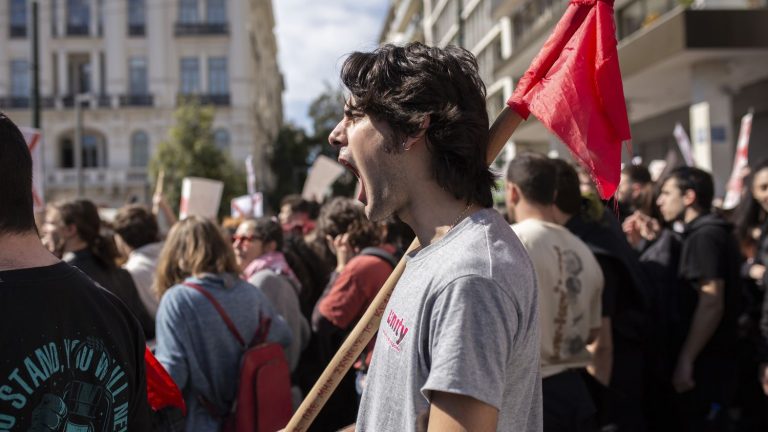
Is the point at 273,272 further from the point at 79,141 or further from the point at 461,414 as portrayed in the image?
the point at 79,141

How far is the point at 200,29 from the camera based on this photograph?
148ft

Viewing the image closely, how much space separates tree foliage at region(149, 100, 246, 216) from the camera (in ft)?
116

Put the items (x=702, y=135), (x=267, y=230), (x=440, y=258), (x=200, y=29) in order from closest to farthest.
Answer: (x=440, y=258)
(x=267, y=230)
(x=702, y=135)
(x=200, y=29)

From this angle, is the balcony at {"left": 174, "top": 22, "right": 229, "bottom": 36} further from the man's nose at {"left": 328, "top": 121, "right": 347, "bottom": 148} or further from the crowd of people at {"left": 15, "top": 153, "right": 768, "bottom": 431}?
the man's nose at {"left": 328, "top": 121, "right": 347, "bottom": 148}

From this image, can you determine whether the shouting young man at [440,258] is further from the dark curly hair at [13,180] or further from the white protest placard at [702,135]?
the white protest placard at [702,135]

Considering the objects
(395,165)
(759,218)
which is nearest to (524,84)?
(395,165)

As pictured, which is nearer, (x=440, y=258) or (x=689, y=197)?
(x=440, y=258)

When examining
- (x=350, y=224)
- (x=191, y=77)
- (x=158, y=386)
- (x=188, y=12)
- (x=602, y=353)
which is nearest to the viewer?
(x=158, y=386)

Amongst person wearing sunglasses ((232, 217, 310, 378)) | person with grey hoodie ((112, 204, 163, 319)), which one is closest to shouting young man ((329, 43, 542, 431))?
person wearing sunglasses ((232, 217, 310, 378))

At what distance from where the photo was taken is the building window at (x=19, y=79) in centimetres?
4547

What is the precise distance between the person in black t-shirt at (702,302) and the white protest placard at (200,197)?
5.78 meters

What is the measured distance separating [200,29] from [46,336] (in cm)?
4581

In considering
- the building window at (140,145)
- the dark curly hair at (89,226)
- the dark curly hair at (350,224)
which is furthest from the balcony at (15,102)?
the dark curly hair at (350,224)

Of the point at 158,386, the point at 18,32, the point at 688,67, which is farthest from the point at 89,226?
the point at 18,32
